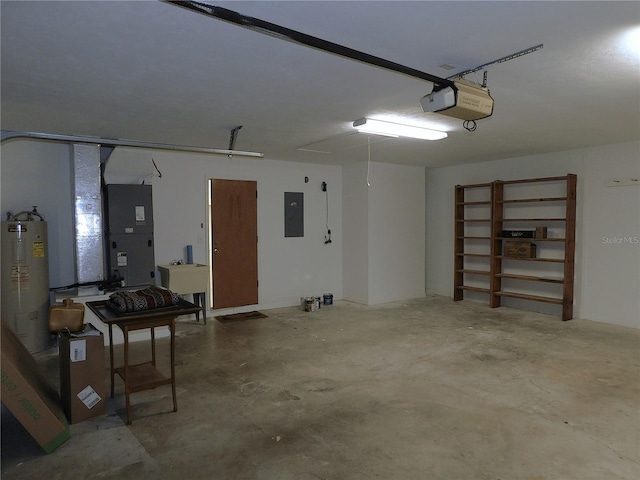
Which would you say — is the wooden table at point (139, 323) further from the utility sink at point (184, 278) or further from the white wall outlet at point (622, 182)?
the white wall outlet at point (622, 182)

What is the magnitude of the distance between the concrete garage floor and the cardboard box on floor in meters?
0.12

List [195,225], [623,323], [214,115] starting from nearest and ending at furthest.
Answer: [214,115] < [623,323] < [195,225]

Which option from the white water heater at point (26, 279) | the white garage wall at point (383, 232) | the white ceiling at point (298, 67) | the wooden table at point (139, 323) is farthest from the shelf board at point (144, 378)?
the white garage wall at point (383, 232)

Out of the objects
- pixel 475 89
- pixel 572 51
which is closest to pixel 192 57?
pixel 475 89

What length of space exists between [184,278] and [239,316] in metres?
1.19

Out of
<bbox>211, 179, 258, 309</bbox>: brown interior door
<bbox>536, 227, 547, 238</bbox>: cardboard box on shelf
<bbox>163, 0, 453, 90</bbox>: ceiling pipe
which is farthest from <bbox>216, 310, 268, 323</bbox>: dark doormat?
<bbox>163, 0, 453, 90</bbox>: ceiling pipe

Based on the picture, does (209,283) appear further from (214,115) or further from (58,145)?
(214,115)

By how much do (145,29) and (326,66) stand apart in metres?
1.12

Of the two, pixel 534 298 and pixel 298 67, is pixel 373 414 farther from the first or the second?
pixel 534 298

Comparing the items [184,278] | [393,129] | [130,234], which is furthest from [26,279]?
[393,129]

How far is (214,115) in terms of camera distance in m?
3.99

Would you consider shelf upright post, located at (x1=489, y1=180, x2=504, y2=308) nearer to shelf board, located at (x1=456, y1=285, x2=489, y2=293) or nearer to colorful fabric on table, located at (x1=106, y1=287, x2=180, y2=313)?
shelf board, located at (x1=456, y1=285, x2=489, y2=293)

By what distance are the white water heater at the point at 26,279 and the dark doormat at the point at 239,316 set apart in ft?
7.30

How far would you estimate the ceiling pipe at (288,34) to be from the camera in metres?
1.86
